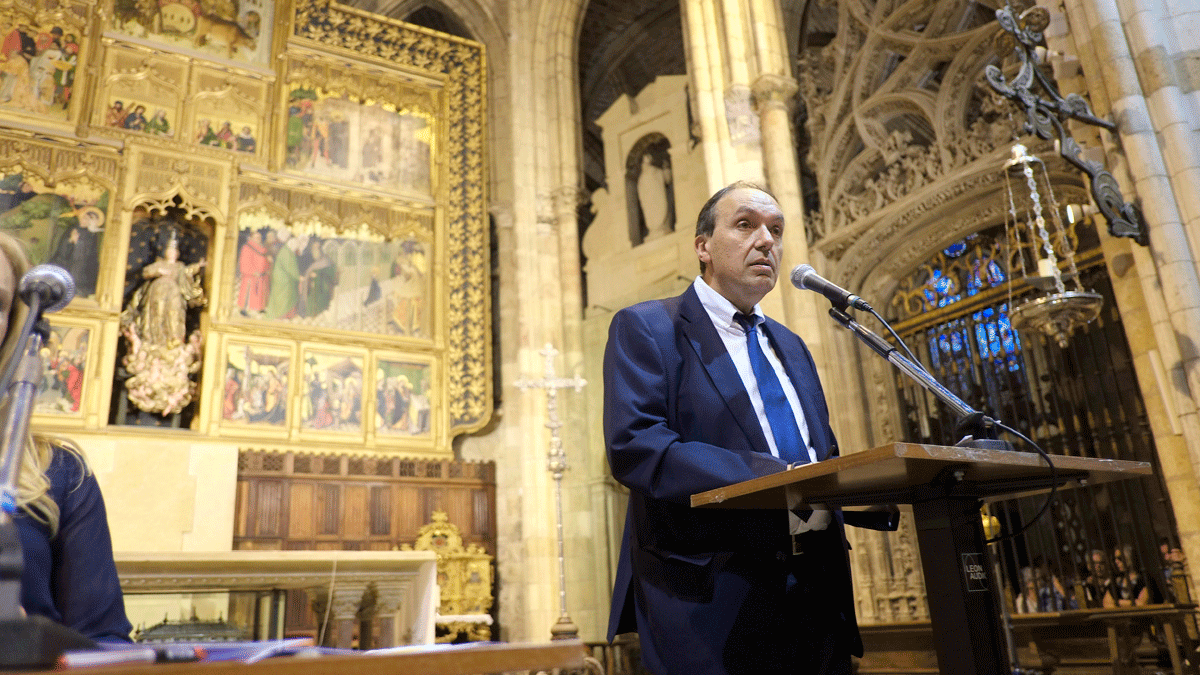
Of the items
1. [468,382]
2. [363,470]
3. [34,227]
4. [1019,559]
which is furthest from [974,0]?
[34,227]

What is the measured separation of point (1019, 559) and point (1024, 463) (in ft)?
22.9

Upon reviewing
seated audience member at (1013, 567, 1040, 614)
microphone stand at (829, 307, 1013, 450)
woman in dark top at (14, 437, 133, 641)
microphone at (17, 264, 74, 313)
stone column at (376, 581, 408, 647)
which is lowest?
seated audience member at (1013, 567, 1040, 614)

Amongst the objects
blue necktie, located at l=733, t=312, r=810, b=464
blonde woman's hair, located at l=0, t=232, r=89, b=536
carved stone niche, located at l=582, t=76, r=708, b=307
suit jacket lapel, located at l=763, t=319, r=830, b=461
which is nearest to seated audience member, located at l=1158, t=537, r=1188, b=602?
suit jacket lapel, located at l=763, t=319, r=830, b=461

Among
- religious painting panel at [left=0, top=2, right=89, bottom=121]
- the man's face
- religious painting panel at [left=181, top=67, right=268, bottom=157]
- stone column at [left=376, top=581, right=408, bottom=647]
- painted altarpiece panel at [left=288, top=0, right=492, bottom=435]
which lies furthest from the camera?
painted altarpiece panel at [left=288, top=0, right=492, bottom=435]

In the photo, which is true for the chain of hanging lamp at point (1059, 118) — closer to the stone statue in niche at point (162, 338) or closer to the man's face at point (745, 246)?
the man's face at point (745, 246)

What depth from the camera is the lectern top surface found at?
132cm

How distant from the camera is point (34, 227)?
28.5 feet

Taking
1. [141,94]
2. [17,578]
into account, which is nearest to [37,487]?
[17,578]

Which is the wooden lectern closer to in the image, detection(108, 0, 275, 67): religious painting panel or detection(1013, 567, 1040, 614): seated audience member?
detection(1013, 567, 1040, 614): seated audience member

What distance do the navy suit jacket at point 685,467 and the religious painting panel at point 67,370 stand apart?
809 centimetres

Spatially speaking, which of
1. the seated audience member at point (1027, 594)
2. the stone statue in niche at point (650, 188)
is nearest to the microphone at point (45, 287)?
the seated audience member at point (1027, 594)

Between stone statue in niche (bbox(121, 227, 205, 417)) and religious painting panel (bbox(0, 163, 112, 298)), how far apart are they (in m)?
0.47

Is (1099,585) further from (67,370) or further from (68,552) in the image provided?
(67,370)

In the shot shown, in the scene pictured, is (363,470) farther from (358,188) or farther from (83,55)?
(83,55)
